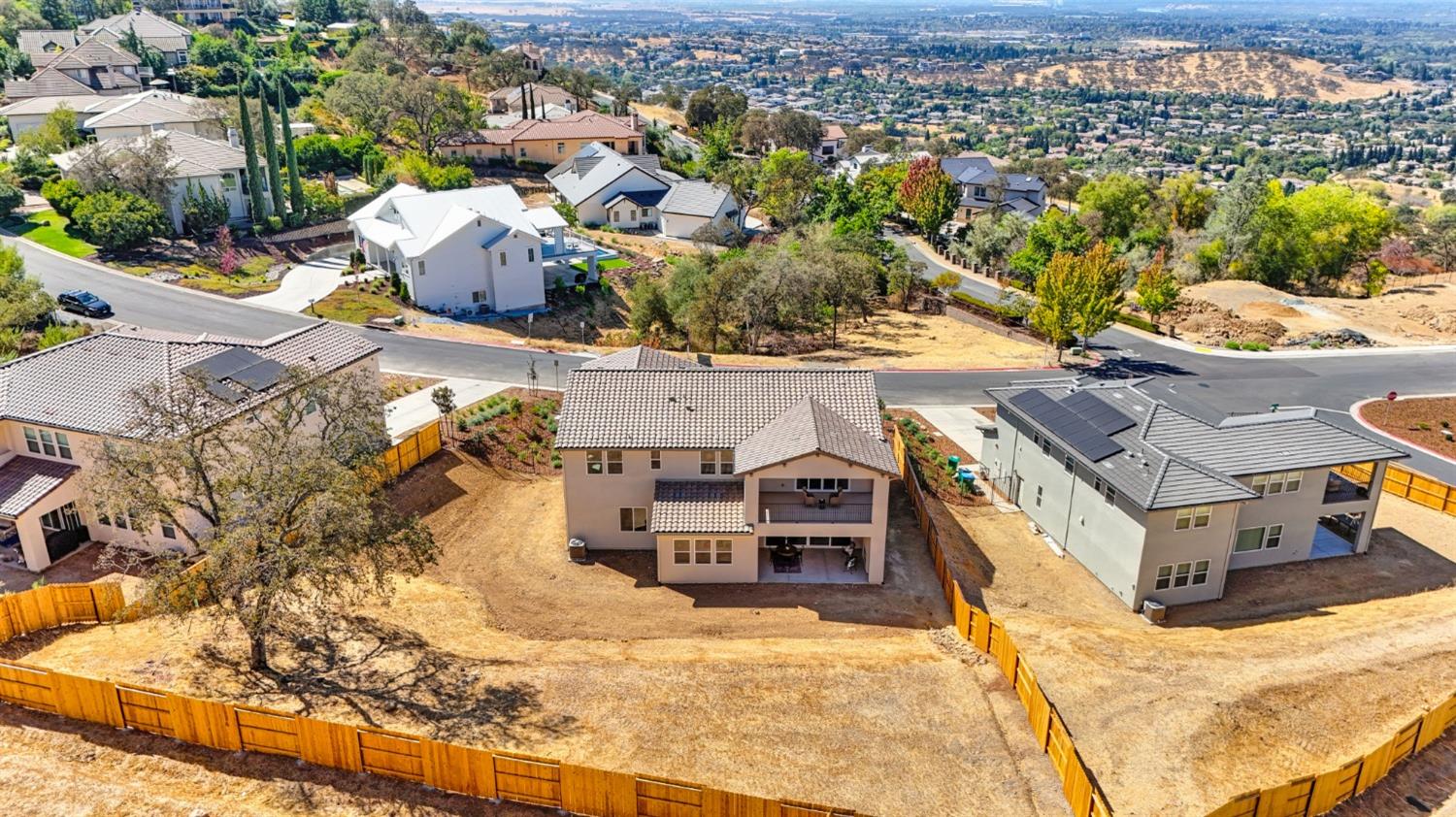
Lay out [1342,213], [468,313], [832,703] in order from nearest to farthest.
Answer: [832,703]
[468,313]
[1342,213]

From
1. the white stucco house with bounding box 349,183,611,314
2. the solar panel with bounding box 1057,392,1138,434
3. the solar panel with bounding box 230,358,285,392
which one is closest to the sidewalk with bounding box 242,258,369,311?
the white stucco house with bounding box 349,183,611,314

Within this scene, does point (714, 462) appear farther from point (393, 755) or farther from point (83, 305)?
point (83, 305)

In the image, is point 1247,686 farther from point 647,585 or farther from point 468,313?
point 468,313

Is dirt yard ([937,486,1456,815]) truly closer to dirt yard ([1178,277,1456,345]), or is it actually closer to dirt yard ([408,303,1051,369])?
dirt yard ([408,303,1051,369])

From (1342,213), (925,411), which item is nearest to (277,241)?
(925,411)

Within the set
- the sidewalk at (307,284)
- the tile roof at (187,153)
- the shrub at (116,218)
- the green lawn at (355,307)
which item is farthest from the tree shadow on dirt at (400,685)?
the tile roof at (187,153)

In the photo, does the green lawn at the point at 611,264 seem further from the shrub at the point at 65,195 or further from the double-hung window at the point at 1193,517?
the double-hung window at the point at 1193,517
